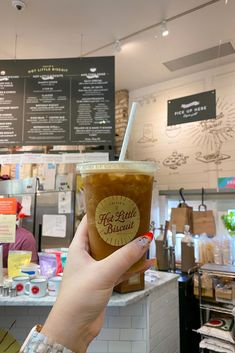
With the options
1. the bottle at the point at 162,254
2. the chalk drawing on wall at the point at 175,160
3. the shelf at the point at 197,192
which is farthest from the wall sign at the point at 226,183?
the bottle at the point at 162,254

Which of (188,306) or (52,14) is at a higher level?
(52,14)

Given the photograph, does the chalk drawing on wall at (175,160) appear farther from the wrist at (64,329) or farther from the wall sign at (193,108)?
the wrist at (64,329)

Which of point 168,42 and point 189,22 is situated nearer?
point 189,22

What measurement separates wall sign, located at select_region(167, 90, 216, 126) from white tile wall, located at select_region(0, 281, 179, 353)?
203cm

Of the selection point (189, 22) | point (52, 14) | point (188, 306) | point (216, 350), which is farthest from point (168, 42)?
point (216, 350)

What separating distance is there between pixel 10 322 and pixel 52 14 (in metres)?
3.09

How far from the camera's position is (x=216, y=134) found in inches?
169

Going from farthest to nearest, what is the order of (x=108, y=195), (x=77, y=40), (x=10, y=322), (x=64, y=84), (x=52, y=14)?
(x=77, y=40)
(x=52, y=14)
(x=64, y=84)
(x=10, y=322)
(x=108, y=195)

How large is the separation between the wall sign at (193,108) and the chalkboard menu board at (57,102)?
990mm

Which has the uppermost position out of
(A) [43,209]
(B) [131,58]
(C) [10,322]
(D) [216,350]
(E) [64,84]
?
(B) [131,58]

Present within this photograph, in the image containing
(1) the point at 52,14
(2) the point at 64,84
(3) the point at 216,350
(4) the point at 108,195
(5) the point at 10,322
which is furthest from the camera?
(1) the point at 52,14

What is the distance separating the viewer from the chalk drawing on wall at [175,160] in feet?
15.1

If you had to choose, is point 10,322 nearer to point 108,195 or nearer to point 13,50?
point 108,195

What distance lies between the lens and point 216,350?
2.58 m
